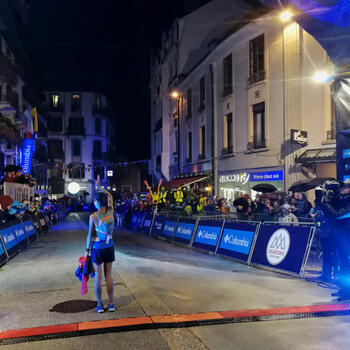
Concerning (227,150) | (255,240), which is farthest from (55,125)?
(255,240)

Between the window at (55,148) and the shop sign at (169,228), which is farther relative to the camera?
the window at (55,148)

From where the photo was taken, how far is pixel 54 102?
61.8m

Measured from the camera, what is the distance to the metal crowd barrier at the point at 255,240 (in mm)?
8602

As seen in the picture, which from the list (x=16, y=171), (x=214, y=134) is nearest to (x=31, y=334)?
(x=16, y=171)

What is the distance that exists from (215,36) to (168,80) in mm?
7732

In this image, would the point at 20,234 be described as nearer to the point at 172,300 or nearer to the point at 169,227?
the point at 169,227

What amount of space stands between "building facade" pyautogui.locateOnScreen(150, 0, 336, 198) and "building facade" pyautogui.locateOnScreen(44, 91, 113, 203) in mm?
33281

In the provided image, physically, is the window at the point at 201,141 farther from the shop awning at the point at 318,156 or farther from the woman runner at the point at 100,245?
the woman runner at the point at 100,245

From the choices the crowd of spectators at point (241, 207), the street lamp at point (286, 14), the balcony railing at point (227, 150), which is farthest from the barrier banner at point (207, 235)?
the balcony railing at point (227, 150)

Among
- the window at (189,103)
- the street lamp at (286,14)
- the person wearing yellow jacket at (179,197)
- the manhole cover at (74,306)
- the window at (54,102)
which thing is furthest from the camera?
the window at (54,102)

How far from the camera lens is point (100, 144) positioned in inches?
2517

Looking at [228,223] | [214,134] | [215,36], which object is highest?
[215,36]

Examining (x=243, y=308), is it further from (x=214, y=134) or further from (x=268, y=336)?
(x=214, y=134)

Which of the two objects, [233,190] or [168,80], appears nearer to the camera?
[233,190]
